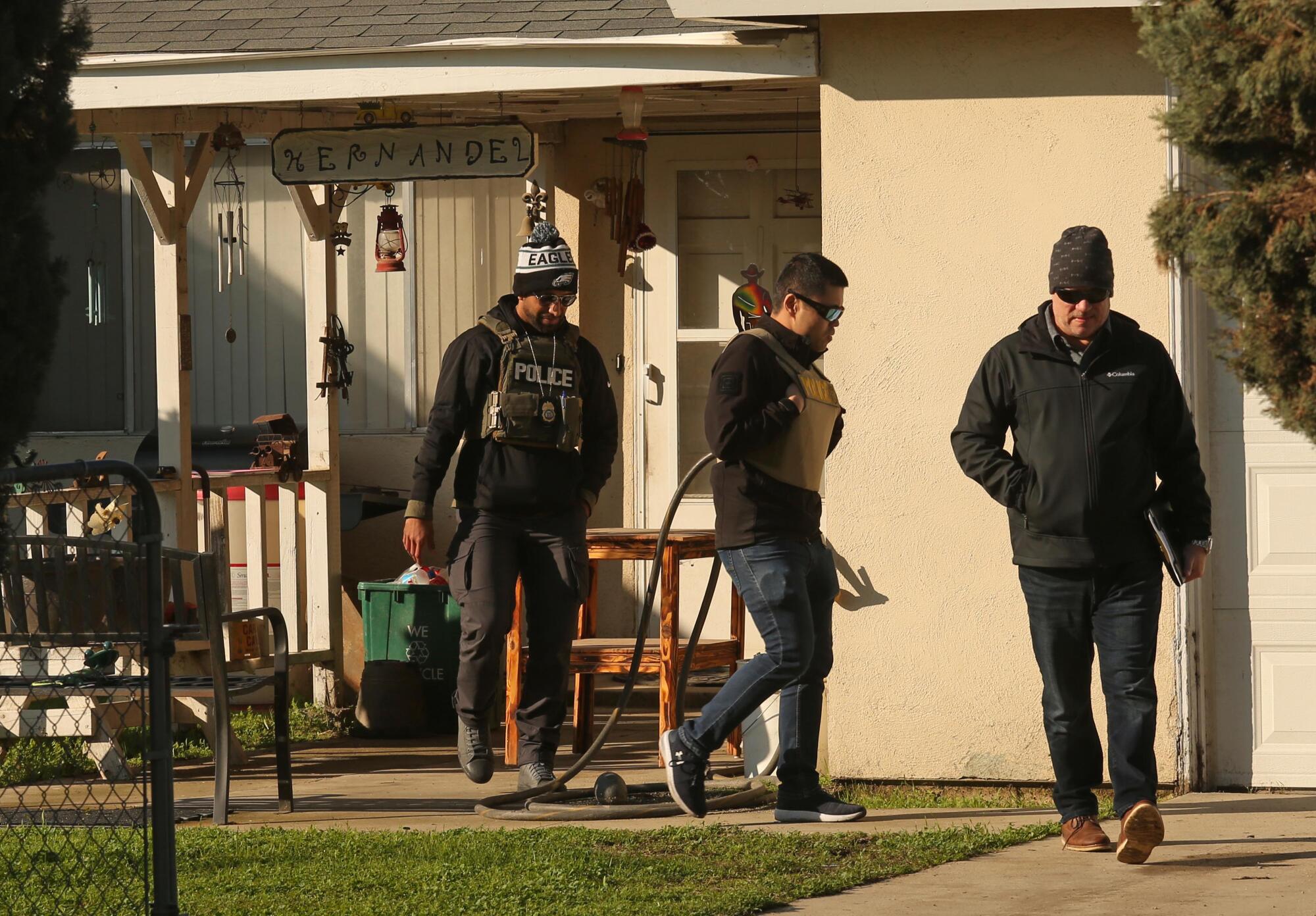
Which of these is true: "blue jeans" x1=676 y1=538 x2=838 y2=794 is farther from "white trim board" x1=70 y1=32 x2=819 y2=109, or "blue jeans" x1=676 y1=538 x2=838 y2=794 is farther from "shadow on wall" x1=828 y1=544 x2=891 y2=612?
"white trim board" x1=70 y1=32 x2=819 y2=109

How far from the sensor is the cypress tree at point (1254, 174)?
379cm

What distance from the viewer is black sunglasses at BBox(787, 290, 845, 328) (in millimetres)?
6258

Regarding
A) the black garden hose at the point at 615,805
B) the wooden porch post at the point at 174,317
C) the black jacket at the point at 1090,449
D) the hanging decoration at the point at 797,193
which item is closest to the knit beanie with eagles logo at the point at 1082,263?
the black jacket at the point at 1090,449

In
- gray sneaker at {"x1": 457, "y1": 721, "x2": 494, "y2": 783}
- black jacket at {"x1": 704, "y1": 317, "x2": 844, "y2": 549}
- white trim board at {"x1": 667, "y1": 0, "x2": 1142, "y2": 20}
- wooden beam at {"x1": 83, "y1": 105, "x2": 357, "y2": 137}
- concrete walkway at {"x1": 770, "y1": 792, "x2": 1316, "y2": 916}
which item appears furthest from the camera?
wooden beam at {"x1": 83, "y1": 105, "x2": 357, "y2": 137}

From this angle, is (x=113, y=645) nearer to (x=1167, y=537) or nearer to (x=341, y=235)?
(x=1167, y=537)

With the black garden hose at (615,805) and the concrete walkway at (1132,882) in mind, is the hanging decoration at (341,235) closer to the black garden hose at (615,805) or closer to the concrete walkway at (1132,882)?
the black garden hose at (615,805)

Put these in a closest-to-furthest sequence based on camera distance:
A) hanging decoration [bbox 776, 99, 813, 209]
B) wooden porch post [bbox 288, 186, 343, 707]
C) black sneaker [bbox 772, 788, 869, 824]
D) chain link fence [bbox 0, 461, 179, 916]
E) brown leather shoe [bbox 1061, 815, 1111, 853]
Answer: chain link fence [bbox 0, 461, 179, 916]
brown leather shoe [bbox 1061, 815, 1111, 853]
black sneaker [bbox 772, 788, 869, 824]
wooden porch post [bbox 288, 186, 343, 707]
hanging decoration [bbox 776, 99, 813, 209]

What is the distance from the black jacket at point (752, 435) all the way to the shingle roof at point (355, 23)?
63.5 inches

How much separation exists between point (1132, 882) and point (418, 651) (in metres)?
4.53

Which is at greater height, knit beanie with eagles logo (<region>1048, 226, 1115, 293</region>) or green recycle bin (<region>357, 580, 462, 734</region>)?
knit beanie with eagles logo (<region>1048, 226, 1115, 293</region>)

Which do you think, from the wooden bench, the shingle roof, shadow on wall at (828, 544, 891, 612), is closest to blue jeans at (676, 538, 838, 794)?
shadow on wall at (828, 544, 891, 612)

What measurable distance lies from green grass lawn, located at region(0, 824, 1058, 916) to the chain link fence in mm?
41

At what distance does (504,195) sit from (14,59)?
6785 millimetres

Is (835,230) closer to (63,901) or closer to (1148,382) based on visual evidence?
(1148,382)
